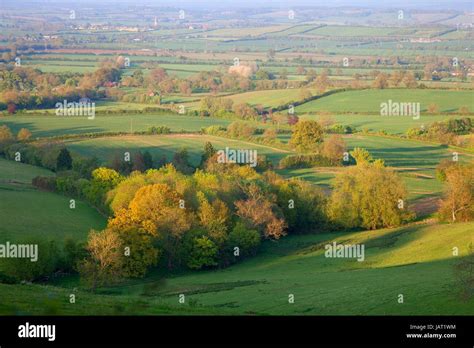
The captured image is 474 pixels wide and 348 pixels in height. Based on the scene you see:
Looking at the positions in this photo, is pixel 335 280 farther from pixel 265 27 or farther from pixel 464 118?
pixel 265 27

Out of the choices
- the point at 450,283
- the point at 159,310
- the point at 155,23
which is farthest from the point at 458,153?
the point at 155,23

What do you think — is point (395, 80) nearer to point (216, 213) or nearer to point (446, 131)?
point (446, 131)

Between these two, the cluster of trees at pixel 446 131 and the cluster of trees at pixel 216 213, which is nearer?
the cluster of trees at pixel 216 213

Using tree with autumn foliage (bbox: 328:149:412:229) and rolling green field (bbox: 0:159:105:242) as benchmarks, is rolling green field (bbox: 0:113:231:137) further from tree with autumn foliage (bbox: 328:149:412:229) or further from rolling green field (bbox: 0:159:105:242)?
tree with autumn foliage (bbox: 328:149:412:229)

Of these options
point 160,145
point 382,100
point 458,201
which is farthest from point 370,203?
point 382,100

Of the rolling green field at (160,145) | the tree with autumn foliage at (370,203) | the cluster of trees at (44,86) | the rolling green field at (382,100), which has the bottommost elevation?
the tree with autumn foliage at (370,203)

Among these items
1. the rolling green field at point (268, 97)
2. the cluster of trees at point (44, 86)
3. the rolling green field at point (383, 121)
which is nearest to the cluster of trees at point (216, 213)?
the rolling green field at point (383, 121)

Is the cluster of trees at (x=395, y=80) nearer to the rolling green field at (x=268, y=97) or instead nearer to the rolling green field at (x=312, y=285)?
the rolling green field at (x=268, y=97)
